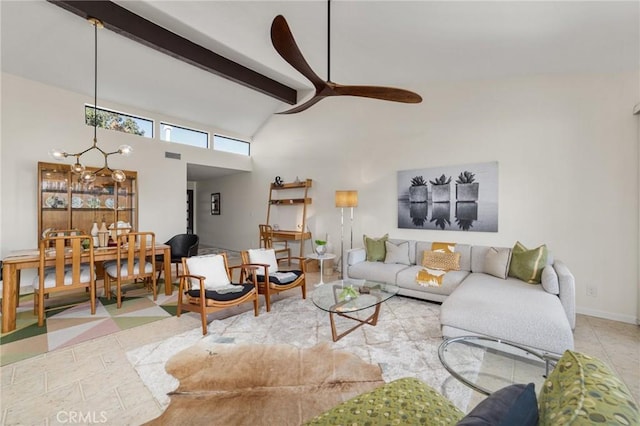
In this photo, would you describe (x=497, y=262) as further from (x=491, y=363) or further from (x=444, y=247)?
(x=491, y=363)

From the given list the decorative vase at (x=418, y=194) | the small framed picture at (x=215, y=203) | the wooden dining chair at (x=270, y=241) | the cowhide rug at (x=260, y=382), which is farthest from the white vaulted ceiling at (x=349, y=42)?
the small framed picture at (x=215, y=203)

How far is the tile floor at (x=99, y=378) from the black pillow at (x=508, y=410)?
130 centimetres

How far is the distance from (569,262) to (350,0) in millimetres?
3957

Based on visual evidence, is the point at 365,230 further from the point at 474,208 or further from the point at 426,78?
the point at 426,78

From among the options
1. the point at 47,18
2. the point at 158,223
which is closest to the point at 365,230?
the point at 158,223

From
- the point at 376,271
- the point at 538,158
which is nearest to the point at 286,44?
the point at 376,271

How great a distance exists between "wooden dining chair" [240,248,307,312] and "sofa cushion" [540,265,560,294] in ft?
8.81

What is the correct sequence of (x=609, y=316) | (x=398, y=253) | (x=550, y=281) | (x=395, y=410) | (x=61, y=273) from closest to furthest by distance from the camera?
(x=395, y=410)
(x=550, y=281)
(x=61, y=273)
(x=609, y=316)
(x=398, y=253)

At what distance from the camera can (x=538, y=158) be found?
144 inches

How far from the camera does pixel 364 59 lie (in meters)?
4.02

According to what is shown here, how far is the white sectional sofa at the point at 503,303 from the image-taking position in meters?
2.19

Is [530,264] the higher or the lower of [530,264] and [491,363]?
the higher

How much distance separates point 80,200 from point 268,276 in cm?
402

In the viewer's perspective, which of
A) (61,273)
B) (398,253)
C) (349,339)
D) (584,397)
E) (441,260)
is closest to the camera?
(584,397)
